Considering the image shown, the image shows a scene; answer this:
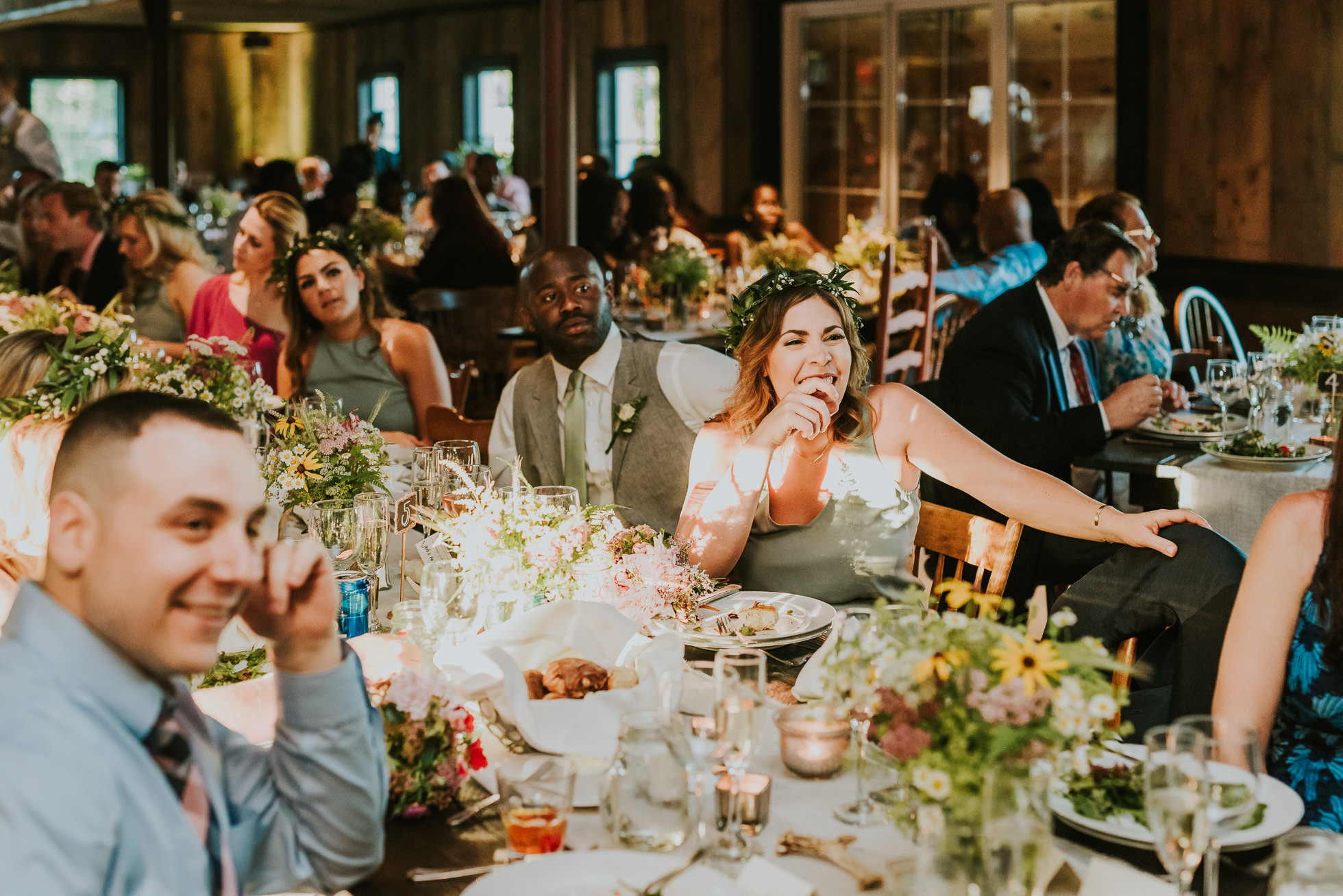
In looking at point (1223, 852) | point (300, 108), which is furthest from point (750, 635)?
point (300, 108)

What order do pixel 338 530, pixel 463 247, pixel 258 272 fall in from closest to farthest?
pixel 338 530, pixel 258 272, pixel 463 247

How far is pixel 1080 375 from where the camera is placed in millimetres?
4090

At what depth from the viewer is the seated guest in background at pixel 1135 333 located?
4664mm

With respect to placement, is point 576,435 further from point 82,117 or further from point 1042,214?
point 82,117

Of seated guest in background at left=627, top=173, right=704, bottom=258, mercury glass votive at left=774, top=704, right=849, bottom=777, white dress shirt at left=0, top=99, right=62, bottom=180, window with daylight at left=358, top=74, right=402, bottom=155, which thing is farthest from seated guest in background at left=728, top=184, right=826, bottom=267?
window with daylight at left=358, top=74, right=402, bottom=155

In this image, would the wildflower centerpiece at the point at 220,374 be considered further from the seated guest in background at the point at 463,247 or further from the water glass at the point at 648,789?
the seated guest in background at the point at 463,247

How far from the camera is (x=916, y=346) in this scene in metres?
5.62

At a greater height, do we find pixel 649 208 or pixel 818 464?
pixel 649 208

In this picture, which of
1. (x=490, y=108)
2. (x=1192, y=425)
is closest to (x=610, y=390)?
(x=1192, y=425)

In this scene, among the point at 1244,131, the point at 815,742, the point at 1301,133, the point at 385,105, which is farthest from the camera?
the point at 385,105

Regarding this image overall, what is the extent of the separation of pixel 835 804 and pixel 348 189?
8.21m

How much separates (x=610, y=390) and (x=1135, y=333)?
2.19 m

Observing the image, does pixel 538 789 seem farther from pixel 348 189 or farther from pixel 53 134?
pixel 53 134

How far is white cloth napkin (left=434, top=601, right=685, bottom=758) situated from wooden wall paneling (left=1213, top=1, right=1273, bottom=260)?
6507 mm
